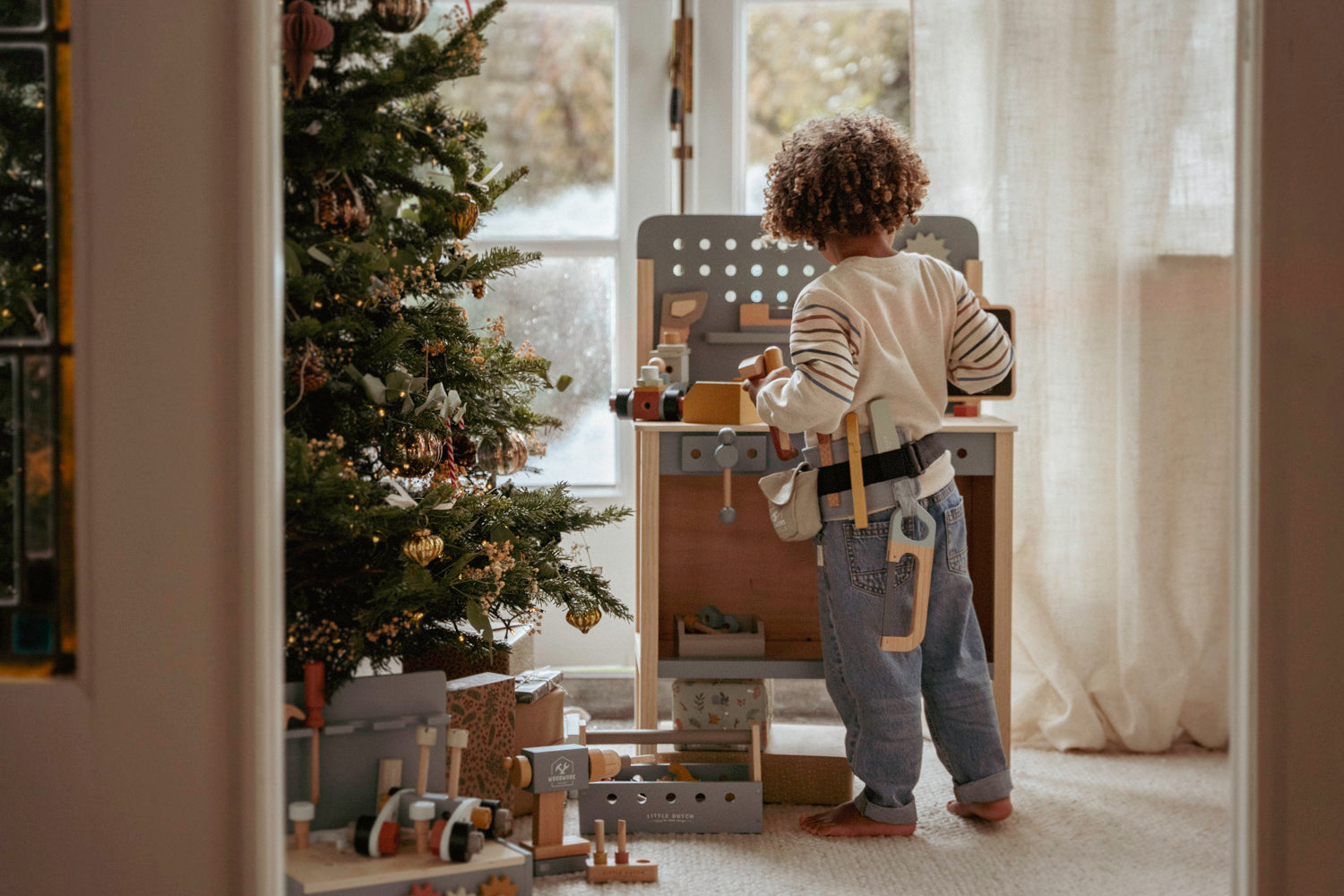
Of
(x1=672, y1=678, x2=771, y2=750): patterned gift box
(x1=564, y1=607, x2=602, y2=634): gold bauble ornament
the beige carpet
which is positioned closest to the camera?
the beige carpet

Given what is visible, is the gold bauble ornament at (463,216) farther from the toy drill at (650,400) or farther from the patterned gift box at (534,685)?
the patterned gift box at (534,685)

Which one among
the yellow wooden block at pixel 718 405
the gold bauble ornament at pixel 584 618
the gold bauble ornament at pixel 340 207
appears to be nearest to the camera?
the gold bauble ornament at pixel 340 207

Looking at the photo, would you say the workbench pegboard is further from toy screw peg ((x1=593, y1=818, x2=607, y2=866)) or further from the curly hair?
toy screw peg ((x1=593, y1=818, x2=607, y2=866))

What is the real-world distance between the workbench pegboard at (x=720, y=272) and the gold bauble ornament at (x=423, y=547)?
2.41 ft

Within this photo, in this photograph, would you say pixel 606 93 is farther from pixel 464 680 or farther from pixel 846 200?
pixel 464 680

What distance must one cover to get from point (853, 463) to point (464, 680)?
69 centimetres

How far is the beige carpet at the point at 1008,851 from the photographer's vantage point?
156cm

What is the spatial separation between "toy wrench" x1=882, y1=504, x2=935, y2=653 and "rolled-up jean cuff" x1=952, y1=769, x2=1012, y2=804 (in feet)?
0.90

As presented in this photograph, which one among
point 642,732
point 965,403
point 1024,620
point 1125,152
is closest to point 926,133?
point 1125,152

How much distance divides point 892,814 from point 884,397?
0.65 metres

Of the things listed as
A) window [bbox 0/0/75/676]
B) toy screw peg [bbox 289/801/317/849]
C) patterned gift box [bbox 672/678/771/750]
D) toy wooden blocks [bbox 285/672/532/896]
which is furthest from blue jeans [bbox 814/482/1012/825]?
window [bbox 0/0/75/676]

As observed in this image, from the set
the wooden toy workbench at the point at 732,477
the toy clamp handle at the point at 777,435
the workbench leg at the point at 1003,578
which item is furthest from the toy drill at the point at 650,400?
the workbench leg at the point at 1003,578

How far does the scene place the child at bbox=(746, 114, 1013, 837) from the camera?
164cm

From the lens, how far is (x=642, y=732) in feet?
5.99
